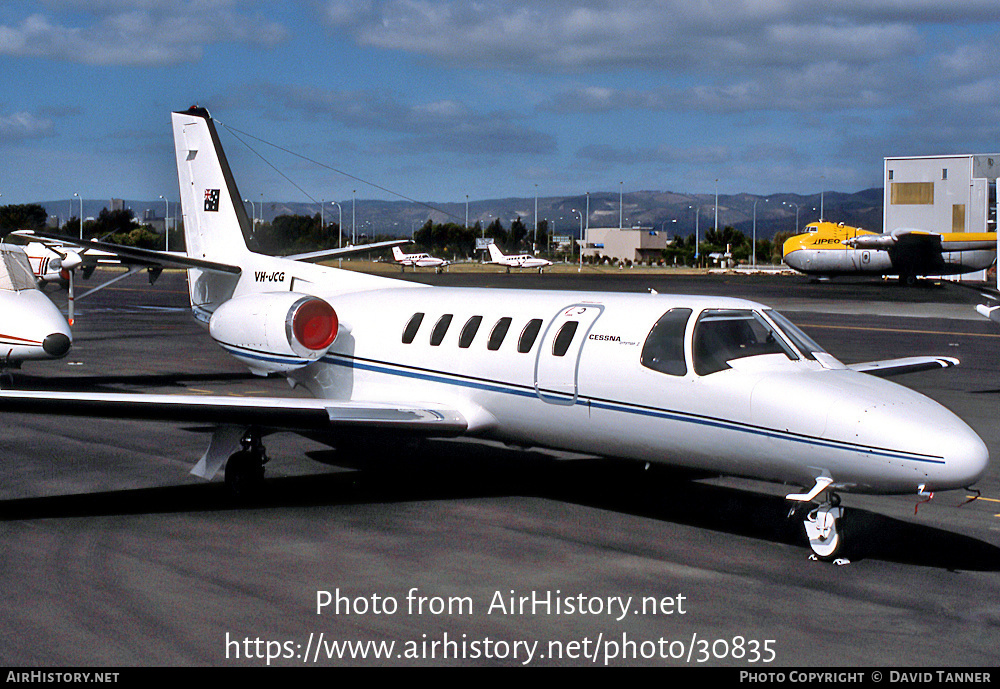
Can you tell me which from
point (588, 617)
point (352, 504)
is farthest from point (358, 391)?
point (588, 617)

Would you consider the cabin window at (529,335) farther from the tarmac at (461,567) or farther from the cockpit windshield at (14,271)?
the cockpit windshield at (14,271)

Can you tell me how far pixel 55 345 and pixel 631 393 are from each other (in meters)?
11.9

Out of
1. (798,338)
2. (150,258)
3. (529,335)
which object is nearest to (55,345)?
(150,258)

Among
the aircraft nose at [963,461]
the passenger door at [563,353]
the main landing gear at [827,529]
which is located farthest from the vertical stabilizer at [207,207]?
the aircraft nose at [963,461]

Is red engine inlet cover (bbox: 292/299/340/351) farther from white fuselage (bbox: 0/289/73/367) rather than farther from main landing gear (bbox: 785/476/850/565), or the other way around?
white fuselage (bbox: 0/289/73/367)

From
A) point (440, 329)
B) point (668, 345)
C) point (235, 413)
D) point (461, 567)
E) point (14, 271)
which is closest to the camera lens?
point (461, 567)

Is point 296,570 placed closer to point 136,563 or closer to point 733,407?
point 136,563

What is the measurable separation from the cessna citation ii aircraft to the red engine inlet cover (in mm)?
19

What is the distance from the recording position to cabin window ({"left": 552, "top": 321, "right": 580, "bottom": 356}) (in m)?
11.3

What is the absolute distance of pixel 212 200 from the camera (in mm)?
16656

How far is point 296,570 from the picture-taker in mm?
9164

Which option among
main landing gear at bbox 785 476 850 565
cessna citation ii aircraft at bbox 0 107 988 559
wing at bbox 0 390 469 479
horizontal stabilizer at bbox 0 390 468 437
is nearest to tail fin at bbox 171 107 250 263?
cessna citation ii aircraft at bbox 0 107 988 559

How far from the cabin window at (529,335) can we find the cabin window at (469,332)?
74 centimetres

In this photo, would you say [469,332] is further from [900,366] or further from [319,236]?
[319,236]
